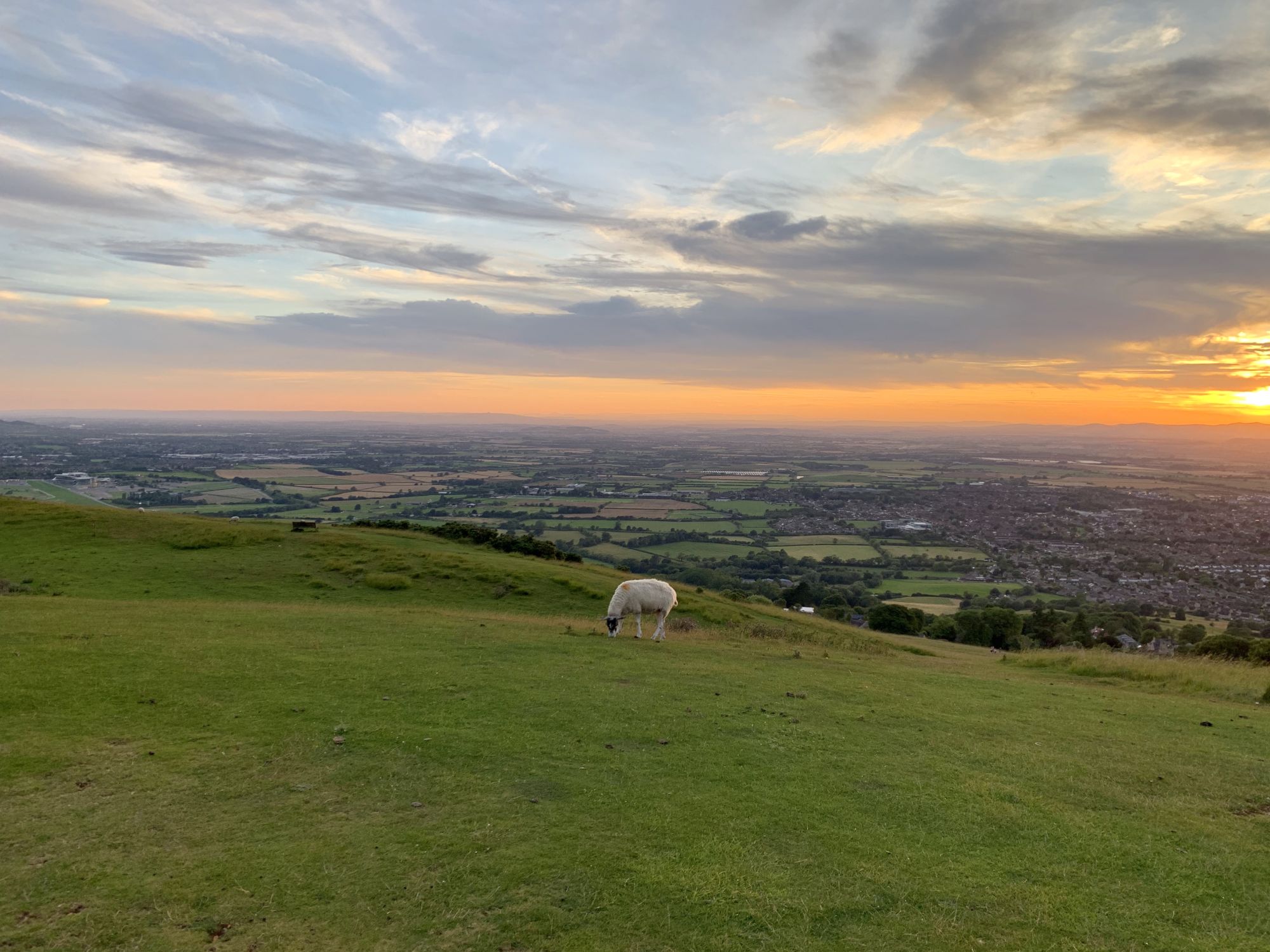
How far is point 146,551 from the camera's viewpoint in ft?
95.6

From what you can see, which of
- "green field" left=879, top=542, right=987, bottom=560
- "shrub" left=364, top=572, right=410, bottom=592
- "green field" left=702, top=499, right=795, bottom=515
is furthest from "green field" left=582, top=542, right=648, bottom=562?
"shrub" left=364, top=572, right=410, bottom=592

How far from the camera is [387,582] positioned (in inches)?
1100

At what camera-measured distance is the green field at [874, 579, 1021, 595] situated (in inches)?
2389

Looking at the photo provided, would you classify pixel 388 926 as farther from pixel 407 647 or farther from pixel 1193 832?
pixel 407 647

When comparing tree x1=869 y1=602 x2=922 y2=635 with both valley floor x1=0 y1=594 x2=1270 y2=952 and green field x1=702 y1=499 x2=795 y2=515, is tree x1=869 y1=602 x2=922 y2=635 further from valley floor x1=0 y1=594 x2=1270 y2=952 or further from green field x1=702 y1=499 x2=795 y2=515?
green field x1=702 y1=499 x2=795 y2=515

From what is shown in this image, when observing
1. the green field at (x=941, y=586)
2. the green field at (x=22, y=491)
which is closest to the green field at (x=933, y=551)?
the green field at (x=941, y=586)

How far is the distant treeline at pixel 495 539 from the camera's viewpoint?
1489 inches

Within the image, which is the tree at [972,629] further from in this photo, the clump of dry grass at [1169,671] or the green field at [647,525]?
the green field at [647,525]

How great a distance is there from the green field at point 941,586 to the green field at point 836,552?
8.60m

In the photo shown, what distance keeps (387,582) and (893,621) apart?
30.6m

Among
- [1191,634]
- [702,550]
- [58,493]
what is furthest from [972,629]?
[58,493]

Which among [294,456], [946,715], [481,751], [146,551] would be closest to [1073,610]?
[946,715]

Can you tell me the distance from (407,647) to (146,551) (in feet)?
65.9

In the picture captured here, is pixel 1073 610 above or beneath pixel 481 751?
beneath
